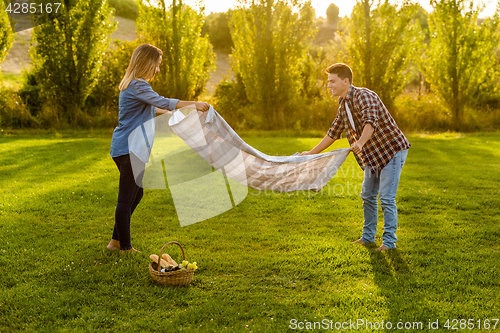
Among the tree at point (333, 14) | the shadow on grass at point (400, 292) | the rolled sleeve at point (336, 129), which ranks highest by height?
the tree at point (333, 14)

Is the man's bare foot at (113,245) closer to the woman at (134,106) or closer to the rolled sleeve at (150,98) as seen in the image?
the woman at (134,106)

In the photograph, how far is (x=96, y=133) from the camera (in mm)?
18344

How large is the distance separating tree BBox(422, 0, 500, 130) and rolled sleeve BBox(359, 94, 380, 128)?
18.8m

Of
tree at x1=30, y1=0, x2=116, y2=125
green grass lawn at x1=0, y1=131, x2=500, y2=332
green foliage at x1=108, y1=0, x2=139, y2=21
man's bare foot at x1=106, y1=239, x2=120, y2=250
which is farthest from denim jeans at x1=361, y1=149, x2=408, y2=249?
green foliage at x1=108, y1=0, x2=139, y2=21

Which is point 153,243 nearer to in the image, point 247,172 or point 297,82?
point 247,172

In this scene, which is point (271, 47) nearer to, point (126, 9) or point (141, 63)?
point (141, 63)

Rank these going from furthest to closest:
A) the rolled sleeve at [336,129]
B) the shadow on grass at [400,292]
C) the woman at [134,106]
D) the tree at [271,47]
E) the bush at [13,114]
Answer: the tree at [271,47] < the bush at [13,114] < the rolled sleeve at [336,129] < the woman at [134,106] < the shadow on grass at [400,292]

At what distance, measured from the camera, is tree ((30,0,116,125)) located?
57.6ft

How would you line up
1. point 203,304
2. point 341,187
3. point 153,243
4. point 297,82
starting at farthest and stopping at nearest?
1. point 297,82
2. point 341,187
3. point 153,243
4. point 203,304

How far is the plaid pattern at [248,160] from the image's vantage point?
522 centimetres

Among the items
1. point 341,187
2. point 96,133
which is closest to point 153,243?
point 341,187

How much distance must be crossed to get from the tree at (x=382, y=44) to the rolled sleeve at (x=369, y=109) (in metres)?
15.6

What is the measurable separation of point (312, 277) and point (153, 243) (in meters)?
2.44

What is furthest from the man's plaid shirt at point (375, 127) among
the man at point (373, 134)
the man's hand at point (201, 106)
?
the man's hand at point (201, 106)
